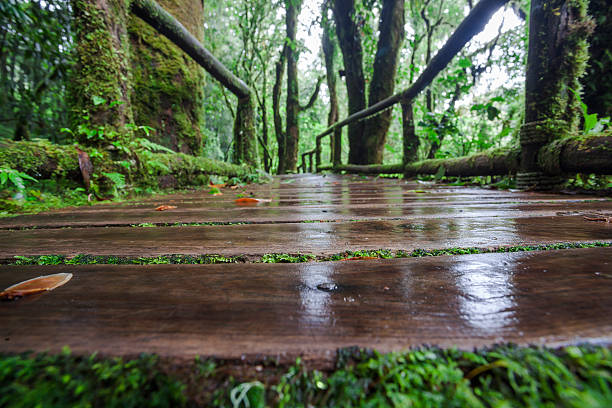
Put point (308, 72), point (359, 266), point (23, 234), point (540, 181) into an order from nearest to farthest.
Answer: point (359, 266) < point (23, 234) < point (540, 181) < point (308, 72)

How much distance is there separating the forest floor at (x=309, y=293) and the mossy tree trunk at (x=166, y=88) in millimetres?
2940

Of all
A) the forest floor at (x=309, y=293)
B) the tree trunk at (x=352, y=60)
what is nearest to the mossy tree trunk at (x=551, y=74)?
the forest floor at (x=309, y=293)

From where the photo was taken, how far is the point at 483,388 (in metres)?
0.25

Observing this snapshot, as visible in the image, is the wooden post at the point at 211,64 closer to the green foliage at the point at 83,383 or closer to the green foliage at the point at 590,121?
the green foliage at the point at 83,383

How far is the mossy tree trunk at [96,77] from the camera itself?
1.88m

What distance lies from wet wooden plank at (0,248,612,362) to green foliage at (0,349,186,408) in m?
0.02

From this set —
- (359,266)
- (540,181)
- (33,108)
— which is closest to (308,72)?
(33,108)

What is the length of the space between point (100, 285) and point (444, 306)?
0.56 m

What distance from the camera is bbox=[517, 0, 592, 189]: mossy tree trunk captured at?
1.93m

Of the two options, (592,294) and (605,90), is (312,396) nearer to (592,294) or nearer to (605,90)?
(592,294)

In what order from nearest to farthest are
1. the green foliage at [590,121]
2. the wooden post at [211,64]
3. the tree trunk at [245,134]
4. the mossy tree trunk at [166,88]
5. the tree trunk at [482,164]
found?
1. the green foliage at [590,121]
2. the tree trunk at [482,164]
3. the wooden post at [211,64]
4. the mossy tree trunk at [166,88]
5. the tree trunk at [245,134]

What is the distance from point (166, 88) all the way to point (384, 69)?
473cm

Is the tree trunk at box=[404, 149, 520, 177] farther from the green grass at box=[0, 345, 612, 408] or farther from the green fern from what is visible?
the green fern

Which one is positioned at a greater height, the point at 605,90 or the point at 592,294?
the point at 605,90
